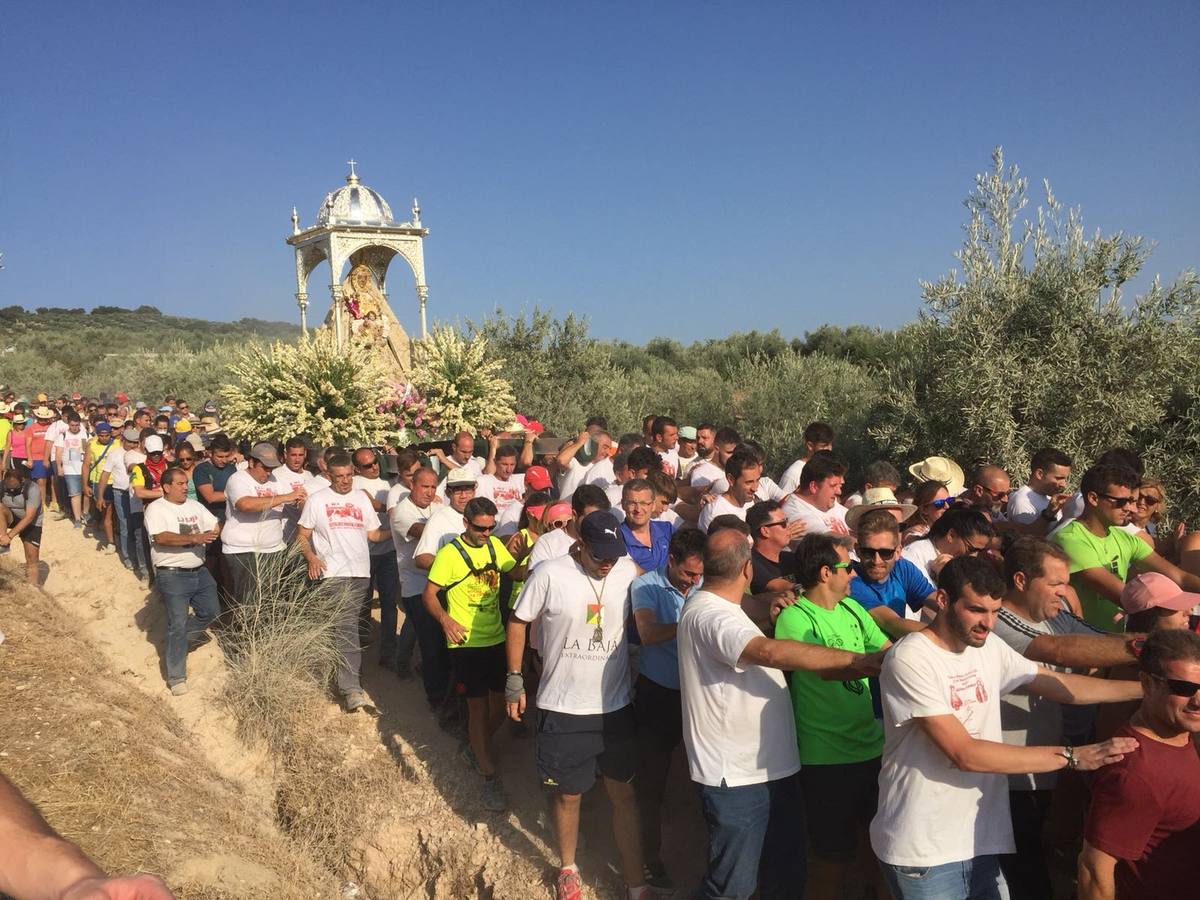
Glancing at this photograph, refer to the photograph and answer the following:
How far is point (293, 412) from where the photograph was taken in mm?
10094

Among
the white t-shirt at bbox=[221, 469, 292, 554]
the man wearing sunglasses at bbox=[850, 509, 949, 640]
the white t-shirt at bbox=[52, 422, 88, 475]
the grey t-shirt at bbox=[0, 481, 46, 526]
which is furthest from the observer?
the white t-shirt at bbox=[52, 422, 88, 475]

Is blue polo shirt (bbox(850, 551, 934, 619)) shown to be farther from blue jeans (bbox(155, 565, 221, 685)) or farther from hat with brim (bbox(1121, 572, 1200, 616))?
blue jeans (bbox(155, 565, 221, 685))

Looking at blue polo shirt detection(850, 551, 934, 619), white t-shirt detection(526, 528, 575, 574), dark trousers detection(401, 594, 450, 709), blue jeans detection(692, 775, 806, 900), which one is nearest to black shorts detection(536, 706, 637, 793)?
blue jeans detection(692, 775, 806, 900)

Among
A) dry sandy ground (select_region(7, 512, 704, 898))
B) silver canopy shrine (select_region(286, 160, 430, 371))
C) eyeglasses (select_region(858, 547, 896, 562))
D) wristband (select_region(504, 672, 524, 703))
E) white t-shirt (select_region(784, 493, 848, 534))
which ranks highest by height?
silver canopy shrine (select_region(286, 160, 430, 371))

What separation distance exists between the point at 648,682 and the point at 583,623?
1.86ft

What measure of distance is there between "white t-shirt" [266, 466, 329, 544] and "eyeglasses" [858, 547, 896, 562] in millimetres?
5240

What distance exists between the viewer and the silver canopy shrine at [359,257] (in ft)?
53.7

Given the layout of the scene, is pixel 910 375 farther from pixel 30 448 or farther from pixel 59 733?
pixel 30 448

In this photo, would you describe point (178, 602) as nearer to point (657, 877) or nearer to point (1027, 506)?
point (657, 877)

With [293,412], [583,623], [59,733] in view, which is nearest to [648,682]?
[583,623]

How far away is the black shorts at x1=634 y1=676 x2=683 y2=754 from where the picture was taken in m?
4.78

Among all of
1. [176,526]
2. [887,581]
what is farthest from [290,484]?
[887,581]

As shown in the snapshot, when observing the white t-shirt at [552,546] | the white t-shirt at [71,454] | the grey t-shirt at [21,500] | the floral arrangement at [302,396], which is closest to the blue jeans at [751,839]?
A: the white t-shirt at [552,546]

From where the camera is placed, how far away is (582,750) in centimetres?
461
